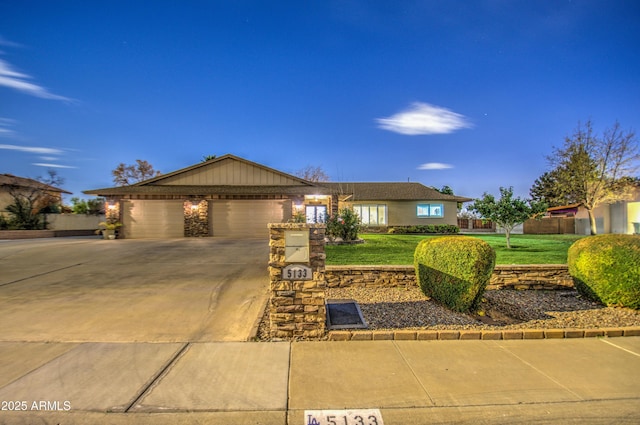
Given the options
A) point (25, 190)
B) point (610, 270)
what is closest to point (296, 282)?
point (610, 270)

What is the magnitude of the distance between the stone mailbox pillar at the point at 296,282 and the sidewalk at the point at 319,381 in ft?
1.03

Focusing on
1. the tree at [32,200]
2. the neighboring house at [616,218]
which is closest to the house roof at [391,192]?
the neighboring house at [616,218]

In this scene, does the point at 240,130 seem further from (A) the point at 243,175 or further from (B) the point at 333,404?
(B) the point at 333,404

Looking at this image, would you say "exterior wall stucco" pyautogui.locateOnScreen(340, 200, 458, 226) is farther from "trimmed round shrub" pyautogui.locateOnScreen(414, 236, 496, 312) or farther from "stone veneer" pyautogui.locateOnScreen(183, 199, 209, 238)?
"trimmed round shrub" pyautogui.locateOnScreen(414, 236, 496, 312)

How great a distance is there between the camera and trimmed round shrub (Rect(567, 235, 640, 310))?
556cm

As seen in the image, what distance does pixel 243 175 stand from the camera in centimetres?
2039

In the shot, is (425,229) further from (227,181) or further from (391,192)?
(227,181)

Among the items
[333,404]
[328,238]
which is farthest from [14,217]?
[333,404]

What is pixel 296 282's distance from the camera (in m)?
4.50

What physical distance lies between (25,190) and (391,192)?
2884cm

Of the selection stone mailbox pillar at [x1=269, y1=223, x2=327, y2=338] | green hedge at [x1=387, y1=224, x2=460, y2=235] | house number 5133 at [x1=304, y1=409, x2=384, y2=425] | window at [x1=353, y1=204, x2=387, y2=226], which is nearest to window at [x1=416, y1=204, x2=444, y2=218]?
green hedge at [x1=387, y1=224, x2=460, y2=235]

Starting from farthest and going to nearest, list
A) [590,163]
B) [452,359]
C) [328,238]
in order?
[590,163] < [328,238] < [452,359]

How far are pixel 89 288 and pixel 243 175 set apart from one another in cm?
1404

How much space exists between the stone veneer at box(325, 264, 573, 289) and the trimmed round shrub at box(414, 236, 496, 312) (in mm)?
1397
